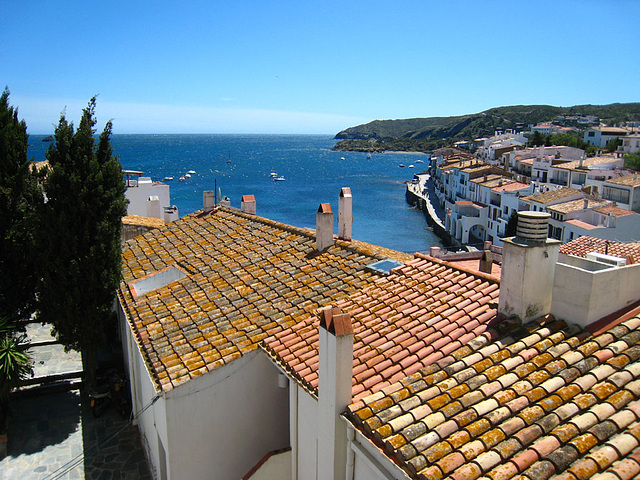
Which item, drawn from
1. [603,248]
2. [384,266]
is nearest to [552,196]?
[603,248]

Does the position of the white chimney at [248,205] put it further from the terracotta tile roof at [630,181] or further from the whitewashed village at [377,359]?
the terracotta tile roof at [630,181]

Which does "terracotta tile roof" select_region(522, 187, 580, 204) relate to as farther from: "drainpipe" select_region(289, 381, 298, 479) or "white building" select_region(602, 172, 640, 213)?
"drainpipe" select_region(289, 381, 298, 479)

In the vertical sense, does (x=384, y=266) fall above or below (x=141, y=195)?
above

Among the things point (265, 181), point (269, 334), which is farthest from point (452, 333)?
point (265, 181)

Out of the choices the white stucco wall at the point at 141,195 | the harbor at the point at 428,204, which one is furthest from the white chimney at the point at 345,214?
the harbor at the point at 428,204

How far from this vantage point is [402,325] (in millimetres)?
7738

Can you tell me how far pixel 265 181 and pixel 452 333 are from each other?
4791 inches

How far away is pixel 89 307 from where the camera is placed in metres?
12.7

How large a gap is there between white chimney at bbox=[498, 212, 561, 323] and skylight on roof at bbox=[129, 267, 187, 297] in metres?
8.27

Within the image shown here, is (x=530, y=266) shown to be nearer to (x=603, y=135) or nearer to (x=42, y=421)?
(x=42, y=421)

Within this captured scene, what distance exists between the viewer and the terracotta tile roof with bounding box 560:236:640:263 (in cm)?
1694

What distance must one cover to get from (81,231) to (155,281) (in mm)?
2208

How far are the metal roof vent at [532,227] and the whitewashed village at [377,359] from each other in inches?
1.0

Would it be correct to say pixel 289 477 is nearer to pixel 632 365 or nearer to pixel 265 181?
pixel 632 365
